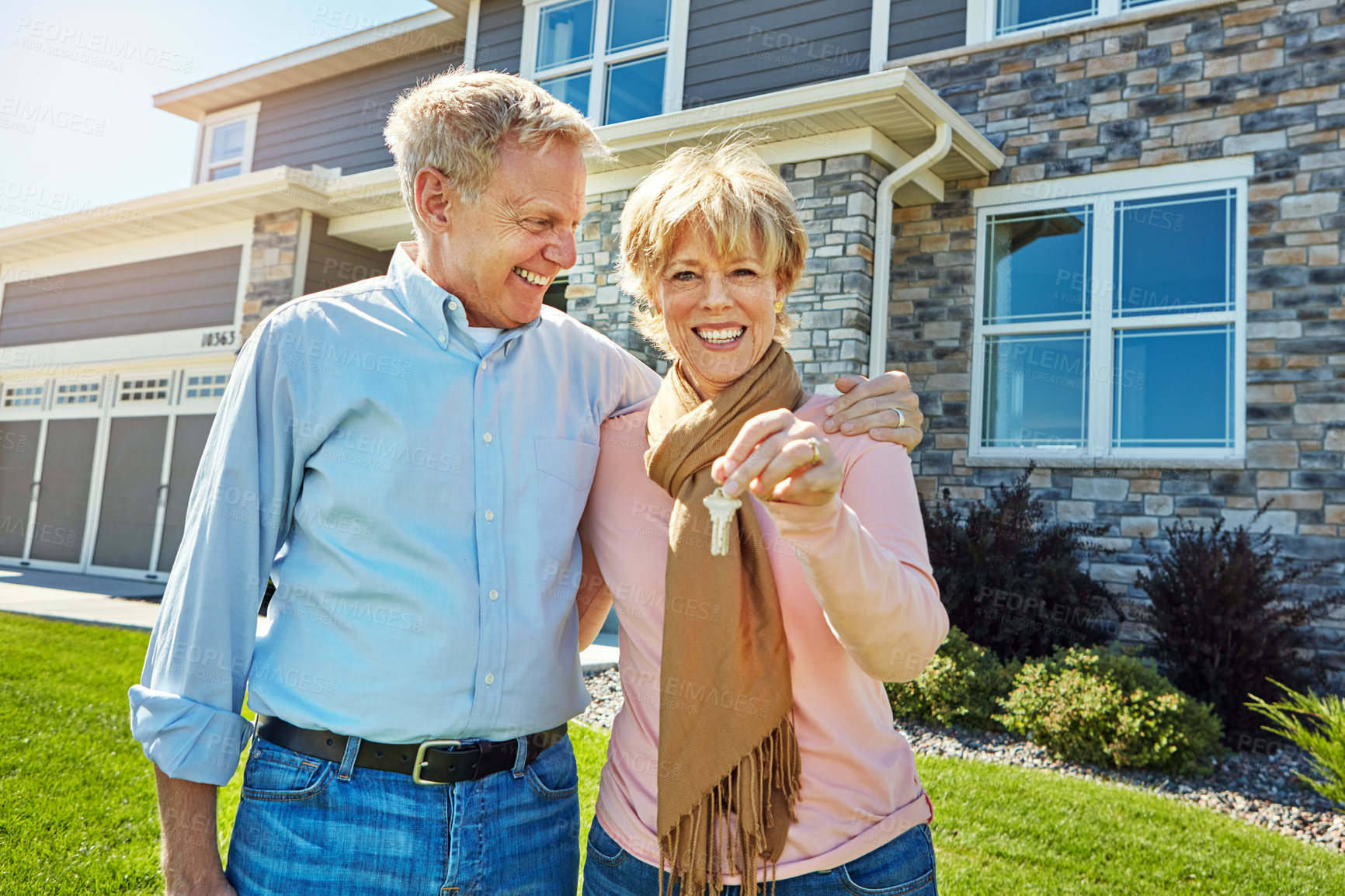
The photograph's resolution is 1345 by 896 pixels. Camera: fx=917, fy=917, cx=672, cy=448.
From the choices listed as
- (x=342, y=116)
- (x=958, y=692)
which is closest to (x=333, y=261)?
(x=342, y=116)

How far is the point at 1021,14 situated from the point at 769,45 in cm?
222

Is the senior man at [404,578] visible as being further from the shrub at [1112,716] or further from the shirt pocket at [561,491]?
the shrub at [1112,716]

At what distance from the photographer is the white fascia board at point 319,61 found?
11.1 m

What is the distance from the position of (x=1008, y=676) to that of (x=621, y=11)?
296 inches

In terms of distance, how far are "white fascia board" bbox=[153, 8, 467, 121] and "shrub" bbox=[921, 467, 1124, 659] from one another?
8430 millimetres

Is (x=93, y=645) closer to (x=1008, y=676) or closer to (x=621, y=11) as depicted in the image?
(x=1008, y=676)

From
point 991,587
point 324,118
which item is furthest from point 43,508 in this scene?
point 991,587

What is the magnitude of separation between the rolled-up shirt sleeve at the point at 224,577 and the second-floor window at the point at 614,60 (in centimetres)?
818

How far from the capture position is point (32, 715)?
4.84 metres

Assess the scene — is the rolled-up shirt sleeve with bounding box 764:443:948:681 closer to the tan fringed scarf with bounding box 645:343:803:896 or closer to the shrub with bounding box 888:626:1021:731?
the tan fringed scarf with bounding box 645:343:803:896

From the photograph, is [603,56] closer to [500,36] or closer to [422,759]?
[500,36]

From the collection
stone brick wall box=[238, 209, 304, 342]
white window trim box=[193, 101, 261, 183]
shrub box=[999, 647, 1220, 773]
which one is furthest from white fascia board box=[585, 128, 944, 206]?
white window trim box=[193, 101, 261, 183]

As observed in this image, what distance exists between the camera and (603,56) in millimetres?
9398

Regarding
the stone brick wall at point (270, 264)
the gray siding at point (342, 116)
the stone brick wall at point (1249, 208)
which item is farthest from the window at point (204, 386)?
the stone brick wall at point (1249, 208)
